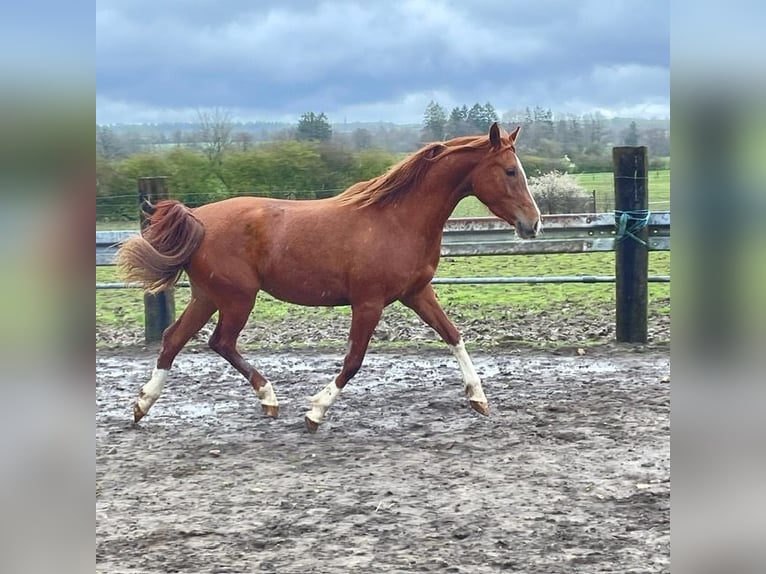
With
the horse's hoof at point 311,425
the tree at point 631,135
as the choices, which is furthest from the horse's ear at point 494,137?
the tree at point 631,135

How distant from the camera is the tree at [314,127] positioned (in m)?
6.71

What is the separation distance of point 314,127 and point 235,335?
3.80m

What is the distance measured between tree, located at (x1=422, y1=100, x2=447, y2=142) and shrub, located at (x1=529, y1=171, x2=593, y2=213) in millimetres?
1025

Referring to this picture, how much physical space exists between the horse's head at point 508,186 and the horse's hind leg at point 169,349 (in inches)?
56.2

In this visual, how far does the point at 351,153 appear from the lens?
21.3 feet

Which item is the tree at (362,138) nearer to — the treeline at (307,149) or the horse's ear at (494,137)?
the treeline at (307,149)

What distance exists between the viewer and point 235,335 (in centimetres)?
341

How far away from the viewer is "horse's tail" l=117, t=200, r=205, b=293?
3.26 m

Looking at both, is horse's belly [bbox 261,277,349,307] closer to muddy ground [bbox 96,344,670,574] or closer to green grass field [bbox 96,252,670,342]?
muddy ground [bbox 96,344,670,574]

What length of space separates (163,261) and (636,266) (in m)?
3.14

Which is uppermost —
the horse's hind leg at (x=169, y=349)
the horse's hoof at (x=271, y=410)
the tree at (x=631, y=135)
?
the tree at (x=631, y=135)
